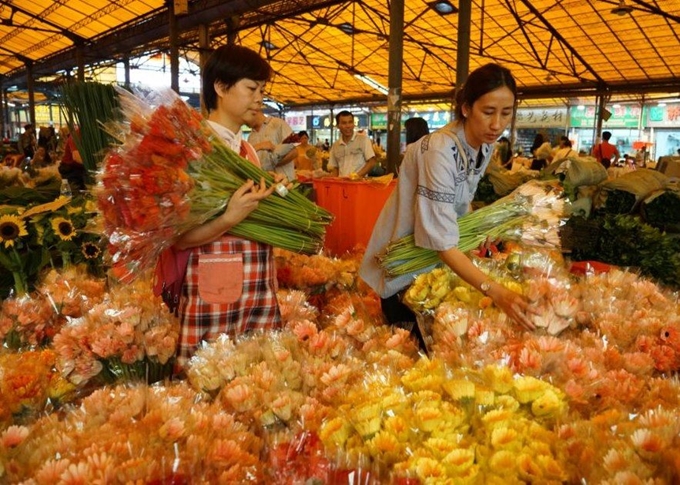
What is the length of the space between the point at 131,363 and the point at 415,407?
2.84 ft

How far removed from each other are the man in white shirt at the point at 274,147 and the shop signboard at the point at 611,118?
15041mm

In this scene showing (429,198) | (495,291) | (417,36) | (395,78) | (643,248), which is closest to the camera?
(495,291)

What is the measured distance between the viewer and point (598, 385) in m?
1.00

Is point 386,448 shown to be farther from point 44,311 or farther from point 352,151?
point 352,151

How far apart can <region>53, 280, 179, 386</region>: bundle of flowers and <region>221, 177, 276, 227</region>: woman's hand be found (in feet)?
1.27

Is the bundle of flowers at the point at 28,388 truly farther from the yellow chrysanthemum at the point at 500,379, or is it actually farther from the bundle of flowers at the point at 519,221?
the bundle of flowers at the point at 519,221

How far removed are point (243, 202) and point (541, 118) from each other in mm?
18190

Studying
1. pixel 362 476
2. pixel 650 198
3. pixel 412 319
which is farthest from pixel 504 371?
pixel 650 198

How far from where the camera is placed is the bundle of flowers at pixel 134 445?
0.70 m

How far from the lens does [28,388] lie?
111 cm

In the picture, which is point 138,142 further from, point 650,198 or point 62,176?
point 62,176

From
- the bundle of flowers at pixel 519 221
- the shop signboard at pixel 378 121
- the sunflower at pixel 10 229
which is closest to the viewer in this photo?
the bundle of flowers at pixel 519 221

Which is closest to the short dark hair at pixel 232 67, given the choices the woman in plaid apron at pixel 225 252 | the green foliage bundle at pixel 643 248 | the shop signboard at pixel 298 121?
the woman in plaid apron at pixel 225 252

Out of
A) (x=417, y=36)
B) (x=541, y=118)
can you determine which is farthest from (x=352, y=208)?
(x=541, y=118)
